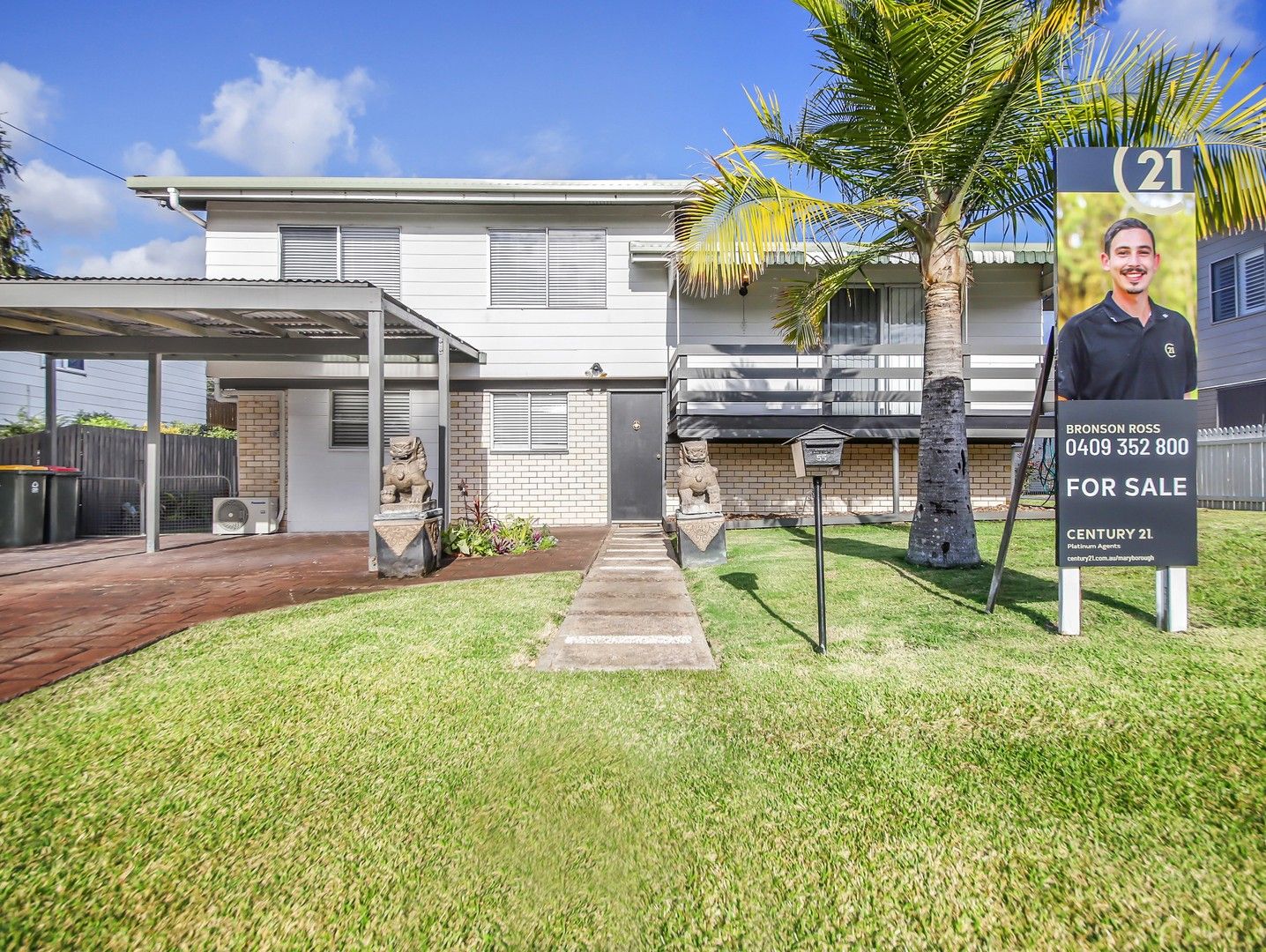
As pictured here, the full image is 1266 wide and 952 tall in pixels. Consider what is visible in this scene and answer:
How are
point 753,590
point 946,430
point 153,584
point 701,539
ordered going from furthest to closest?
1. point 701,539
2. point 153,584
3. point 946,430
4. point 753,590

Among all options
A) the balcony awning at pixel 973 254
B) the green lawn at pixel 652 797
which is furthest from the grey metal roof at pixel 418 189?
the green lawn at pixel 652 797

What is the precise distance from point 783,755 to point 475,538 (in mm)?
5874

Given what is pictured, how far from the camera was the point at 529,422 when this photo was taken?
416 inches

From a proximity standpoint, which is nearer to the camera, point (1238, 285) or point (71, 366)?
point (1238, 285)

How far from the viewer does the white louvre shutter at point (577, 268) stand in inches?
412

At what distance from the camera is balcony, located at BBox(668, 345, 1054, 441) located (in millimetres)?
9406

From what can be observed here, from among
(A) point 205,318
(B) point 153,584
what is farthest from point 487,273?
(B) point 153,584

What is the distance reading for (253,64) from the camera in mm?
12688

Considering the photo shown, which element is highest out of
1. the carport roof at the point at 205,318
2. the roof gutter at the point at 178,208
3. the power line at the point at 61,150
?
the power line at the point at 61,150

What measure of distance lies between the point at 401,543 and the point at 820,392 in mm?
6644

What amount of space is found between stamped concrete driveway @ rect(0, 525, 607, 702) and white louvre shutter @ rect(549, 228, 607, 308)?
3.97 meters

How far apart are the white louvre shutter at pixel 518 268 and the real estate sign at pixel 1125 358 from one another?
26.2 ft

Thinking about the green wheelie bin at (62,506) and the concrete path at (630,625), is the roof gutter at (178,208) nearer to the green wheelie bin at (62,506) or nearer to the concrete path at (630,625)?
the green wheelie bin at (62,506)

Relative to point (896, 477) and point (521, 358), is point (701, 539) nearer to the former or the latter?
point (896, 477)
